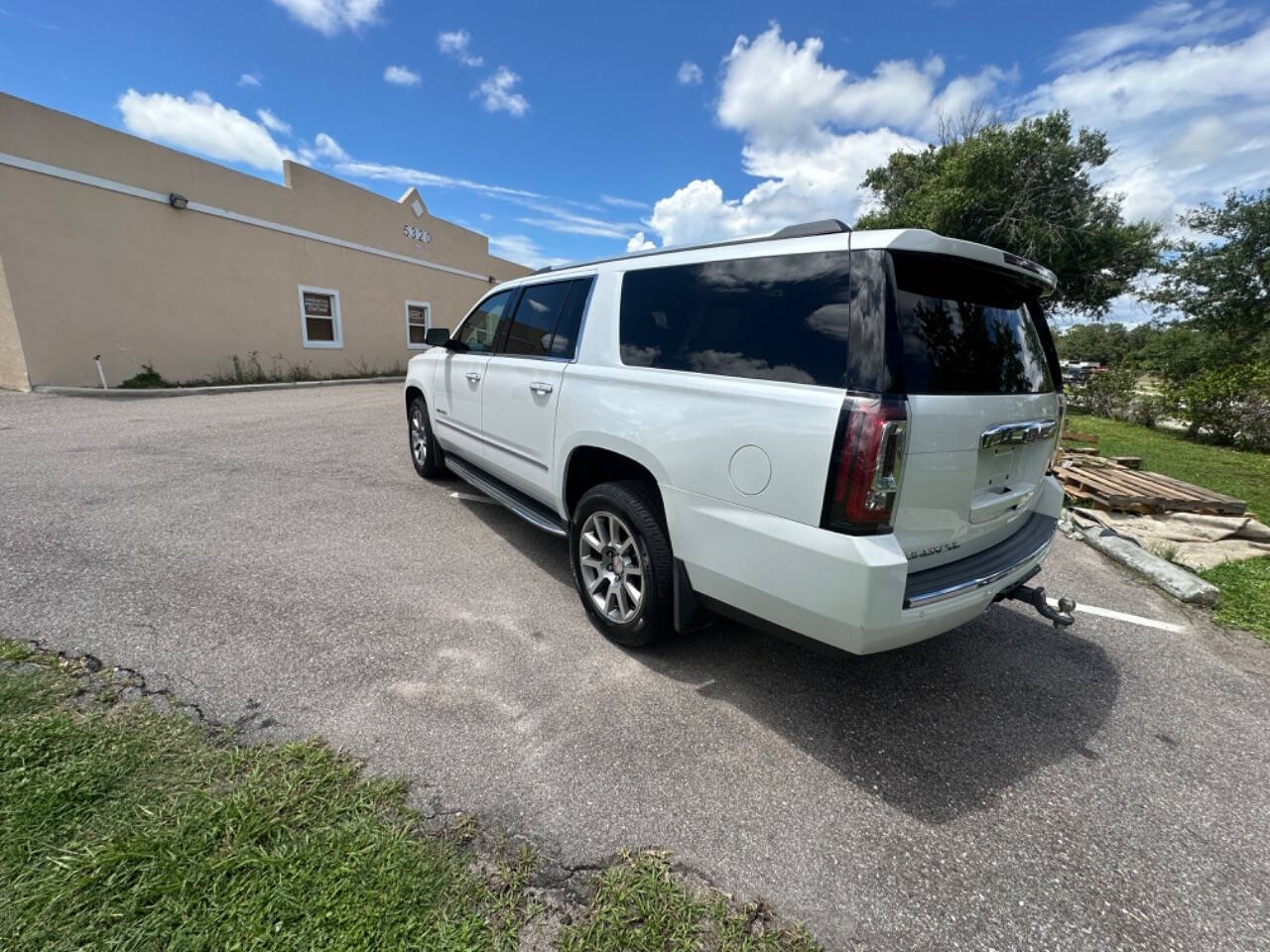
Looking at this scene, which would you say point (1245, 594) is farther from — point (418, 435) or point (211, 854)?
point (418, 435)

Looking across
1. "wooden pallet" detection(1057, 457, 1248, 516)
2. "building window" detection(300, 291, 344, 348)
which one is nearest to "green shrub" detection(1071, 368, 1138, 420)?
"wooden pallet" detection(1057, 457, 1248, 516)

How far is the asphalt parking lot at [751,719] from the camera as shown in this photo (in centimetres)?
174

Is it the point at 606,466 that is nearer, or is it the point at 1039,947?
the point at 1039,947

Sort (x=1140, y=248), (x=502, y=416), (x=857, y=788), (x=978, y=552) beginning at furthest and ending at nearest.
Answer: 1. (x=1140, y=248)
2. (x=502, y=416)
3. (x=978, y=552)
4. (x=857, y=788)

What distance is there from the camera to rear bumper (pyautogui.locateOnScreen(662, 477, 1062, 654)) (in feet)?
6.18

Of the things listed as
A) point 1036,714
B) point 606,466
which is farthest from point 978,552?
point 606,466

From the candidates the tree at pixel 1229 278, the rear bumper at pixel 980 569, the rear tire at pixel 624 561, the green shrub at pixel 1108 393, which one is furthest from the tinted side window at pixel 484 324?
the tree at pixel 1229 278

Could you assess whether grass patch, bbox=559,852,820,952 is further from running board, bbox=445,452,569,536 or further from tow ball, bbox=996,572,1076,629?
running board, bbox=445,452,569,536

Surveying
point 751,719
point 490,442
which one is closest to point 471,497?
point 490,442

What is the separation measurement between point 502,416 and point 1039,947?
361 cm

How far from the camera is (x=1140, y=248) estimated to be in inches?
634

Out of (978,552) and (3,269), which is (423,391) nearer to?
(978,552)

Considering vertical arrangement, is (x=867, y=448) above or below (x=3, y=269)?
below

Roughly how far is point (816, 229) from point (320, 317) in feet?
53.1
